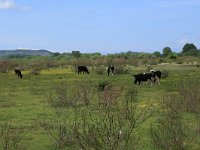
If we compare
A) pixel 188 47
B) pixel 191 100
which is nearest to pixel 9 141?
pixel 191 100

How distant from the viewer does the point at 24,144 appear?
1291 cm

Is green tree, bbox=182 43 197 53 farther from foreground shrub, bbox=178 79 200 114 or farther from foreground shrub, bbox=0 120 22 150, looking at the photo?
foreground shrub, bbox=0 120 22 150

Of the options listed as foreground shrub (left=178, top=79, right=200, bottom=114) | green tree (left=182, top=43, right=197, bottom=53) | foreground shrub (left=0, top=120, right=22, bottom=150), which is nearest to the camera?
foreground shrub (left=0, top=120, right=22, bottom=150)

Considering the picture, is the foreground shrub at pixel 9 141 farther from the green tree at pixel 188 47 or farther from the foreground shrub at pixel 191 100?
the green tree at pixel 188 47

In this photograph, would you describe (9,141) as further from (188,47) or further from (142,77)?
(188,47)

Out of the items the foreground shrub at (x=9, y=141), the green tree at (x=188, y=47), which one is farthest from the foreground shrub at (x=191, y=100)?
the green tree at (x=188, y=47)

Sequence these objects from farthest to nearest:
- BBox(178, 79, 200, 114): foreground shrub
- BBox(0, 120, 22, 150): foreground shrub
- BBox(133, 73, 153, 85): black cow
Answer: BBox(133, 73, 153, 85): black cow
BBox(178, 79, 200, 114): foreground shrub
BBox(0, 120, 22, 150): foreground shrub

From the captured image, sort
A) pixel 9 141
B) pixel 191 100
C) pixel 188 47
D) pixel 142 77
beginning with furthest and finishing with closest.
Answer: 1. pixel 188 47
2. pixel 142 77
3. pixel 191 100
4. pixel 9 141

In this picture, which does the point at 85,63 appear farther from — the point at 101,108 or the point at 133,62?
the point at 101,108

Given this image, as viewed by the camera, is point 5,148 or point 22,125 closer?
point 5,148

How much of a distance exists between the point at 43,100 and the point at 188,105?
934cm

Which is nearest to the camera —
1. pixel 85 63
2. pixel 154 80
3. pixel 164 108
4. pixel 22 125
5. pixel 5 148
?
pixel 5 148

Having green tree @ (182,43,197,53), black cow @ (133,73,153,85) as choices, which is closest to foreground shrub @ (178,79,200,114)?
black cow @ (133,73,153,85)

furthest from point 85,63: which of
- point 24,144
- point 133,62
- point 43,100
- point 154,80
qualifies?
point 24,144
